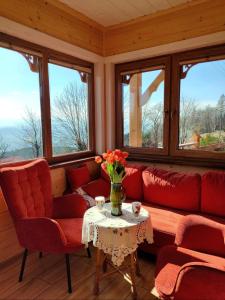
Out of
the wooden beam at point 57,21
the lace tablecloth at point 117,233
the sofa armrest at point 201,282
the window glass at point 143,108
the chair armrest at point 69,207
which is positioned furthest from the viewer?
the window glass at point 143,108

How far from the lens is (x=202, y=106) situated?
2.68 meters

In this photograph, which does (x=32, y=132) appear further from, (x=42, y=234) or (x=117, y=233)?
(x=117, y=233)

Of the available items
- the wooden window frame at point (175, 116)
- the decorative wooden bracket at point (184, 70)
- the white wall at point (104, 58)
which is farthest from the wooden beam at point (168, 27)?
the decorative wooden bracket at point (184, 70)

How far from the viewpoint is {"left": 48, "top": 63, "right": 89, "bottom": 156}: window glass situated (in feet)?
9.02

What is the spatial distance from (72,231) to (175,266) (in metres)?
0.88

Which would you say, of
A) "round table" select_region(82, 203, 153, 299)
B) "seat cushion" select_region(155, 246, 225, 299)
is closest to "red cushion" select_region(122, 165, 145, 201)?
"round table" select_region(82, 203, 153, 299)

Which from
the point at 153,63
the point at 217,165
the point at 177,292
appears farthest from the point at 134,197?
the point at 153,63

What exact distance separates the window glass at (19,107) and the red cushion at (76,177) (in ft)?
1.41

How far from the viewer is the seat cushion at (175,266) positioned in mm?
1307

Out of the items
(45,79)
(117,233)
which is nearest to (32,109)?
(45,79)

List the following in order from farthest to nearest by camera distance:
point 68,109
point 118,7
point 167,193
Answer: point 68,109 < point 118,7 < point 167,193

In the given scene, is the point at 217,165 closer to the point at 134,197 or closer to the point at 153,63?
the point at 134,197

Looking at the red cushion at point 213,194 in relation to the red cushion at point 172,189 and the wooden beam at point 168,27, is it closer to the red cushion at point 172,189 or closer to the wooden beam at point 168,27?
the red cushion at point 172,189

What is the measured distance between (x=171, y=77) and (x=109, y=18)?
3.49 feet
